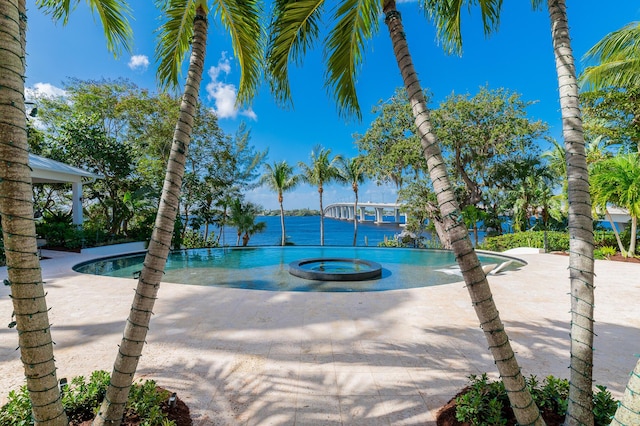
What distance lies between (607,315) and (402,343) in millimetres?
4311

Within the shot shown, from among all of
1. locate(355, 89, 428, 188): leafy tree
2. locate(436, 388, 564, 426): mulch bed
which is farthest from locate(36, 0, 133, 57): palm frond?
locate(355, 89, 428, 188): leafy tree

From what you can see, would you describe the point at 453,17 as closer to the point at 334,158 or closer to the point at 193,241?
the point at 193,241

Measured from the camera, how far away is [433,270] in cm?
1145

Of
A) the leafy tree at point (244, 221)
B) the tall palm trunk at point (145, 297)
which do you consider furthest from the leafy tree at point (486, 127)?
the tall palm trunk at point (145, 297)

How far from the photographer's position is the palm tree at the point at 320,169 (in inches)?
987

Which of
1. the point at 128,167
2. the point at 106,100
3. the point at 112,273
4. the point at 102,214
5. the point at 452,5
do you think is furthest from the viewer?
the point at 102,214

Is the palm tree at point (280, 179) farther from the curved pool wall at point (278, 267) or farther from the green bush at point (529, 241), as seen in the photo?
the green bush at point (529, 241)

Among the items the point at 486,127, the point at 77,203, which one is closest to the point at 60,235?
the point at 77,203

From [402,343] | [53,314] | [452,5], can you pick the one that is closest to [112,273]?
[53,314]

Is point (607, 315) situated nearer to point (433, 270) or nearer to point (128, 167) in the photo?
point (433, 270)

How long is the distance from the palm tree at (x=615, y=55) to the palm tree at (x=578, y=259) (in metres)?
6.21

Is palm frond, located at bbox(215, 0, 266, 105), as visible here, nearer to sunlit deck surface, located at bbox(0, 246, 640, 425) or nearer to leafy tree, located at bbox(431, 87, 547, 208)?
sunlit deck surface, located at bbox(0, 246, 640, 425)

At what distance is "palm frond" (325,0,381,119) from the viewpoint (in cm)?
310

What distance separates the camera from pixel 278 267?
12305mm
